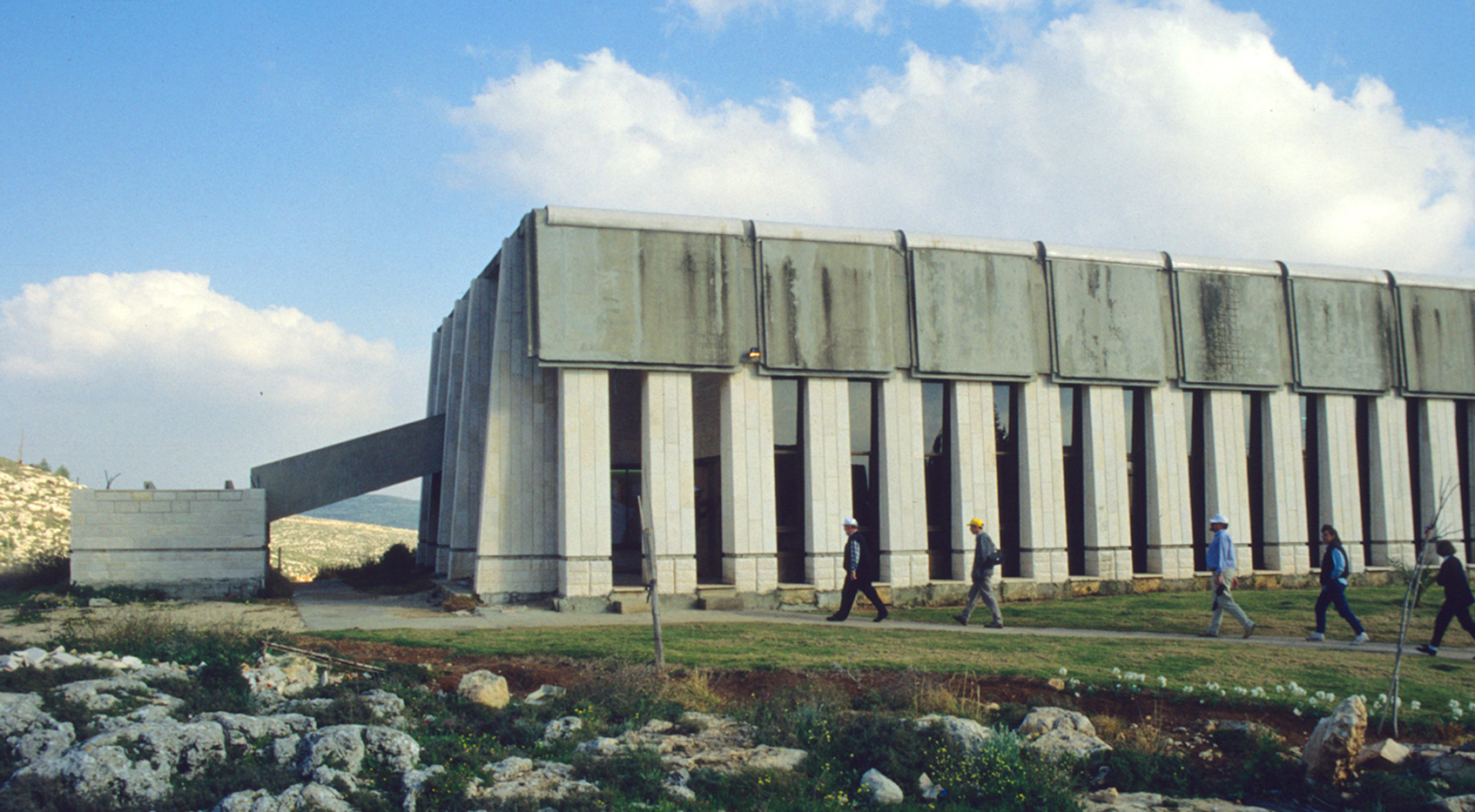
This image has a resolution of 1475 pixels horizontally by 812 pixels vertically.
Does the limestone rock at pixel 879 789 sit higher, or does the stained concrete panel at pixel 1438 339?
the stained concrete panel at pixel 1438 339

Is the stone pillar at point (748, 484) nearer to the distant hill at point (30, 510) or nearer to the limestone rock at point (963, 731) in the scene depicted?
the limestone rock at point (963, 731)

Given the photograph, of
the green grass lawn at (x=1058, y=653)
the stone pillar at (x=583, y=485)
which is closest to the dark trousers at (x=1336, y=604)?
the green grass lawn at (x=1058, y=653)

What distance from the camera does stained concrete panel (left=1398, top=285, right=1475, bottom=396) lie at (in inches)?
992

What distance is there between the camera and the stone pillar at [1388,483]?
24609 mm

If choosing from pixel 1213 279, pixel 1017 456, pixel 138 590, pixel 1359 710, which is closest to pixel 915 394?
pixel 1017 456

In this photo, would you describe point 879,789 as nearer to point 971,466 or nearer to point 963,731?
point 963,731

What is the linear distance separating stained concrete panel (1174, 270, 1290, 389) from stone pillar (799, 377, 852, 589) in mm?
8772

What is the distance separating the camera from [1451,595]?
13.6 metres

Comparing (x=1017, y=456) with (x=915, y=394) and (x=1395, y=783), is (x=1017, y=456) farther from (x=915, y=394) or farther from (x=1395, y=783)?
(x=1395, y=783)

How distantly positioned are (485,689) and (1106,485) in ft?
53.4

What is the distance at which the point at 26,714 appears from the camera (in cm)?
903

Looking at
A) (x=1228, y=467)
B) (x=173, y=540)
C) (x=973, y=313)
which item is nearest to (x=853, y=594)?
(x=973, y=313)

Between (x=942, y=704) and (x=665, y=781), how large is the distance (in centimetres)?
328

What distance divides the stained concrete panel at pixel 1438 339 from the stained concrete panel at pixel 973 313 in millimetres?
10667
